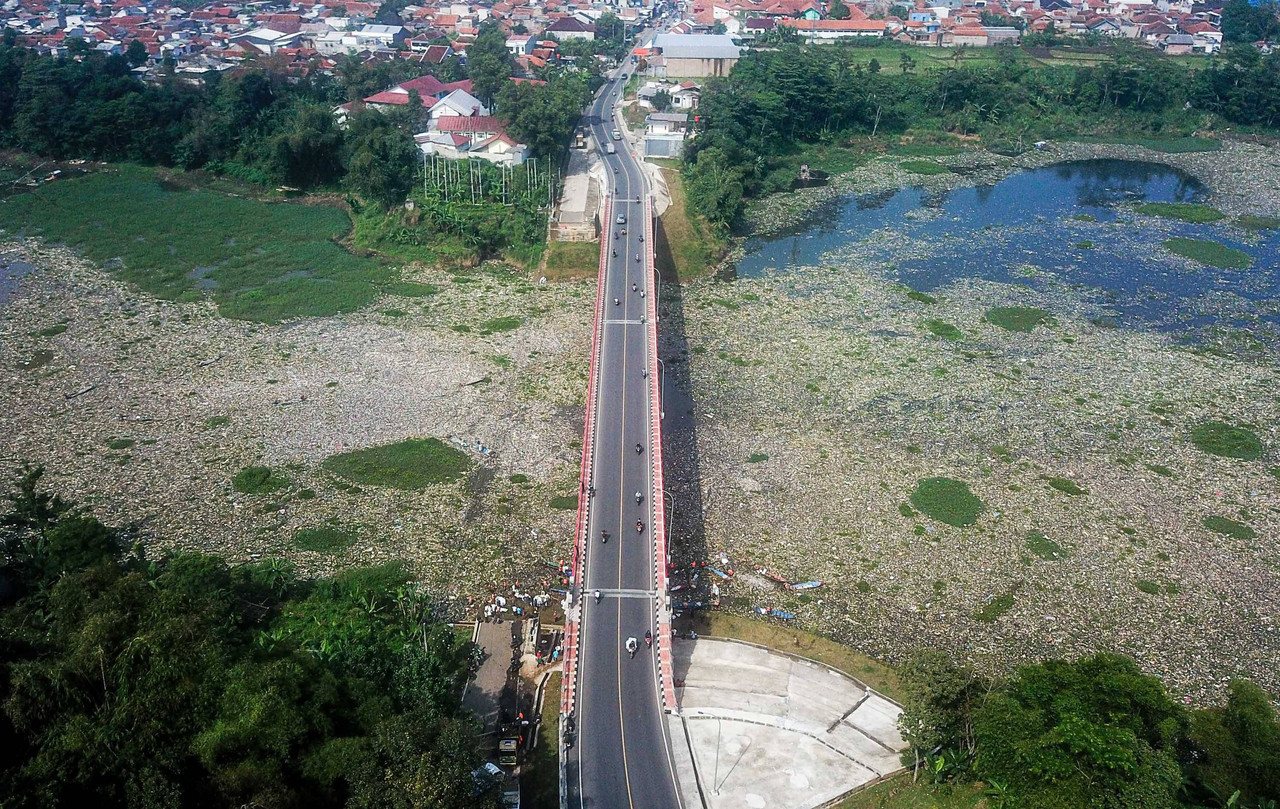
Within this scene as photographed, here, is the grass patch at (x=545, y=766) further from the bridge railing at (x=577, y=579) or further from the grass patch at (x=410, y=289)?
the grass patch at (x=410, y=289)

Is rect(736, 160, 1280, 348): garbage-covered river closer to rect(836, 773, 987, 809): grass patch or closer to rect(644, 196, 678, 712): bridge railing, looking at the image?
rect(644, 196, 678, 712): bridge railing

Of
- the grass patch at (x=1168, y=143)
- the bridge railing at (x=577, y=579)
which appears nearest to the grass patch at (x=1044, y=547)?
the bridge railing at (x=577, y=579)

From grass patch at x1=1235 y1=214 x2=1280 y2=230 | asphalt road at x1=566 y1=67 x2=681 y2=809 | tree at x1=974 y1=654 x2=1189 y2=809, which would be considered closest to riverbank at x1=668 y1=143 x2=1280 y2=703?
asphalt road at x1=566 y1=67 x2=681 y2=809

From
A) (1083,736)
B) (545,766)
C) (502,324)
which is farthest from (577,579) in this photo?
(502,324)

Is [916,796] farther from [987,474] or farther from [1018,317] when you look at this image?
[1018,317]

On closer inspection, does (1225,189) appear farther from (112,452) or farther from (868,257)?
(112,452)

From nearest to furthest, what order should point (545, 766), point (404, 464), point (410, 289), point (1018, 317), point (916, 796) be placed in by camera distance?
point (916, 796)
point (545, 766)
point (404, 464)
point (1018, 317)
point (410, 289)
